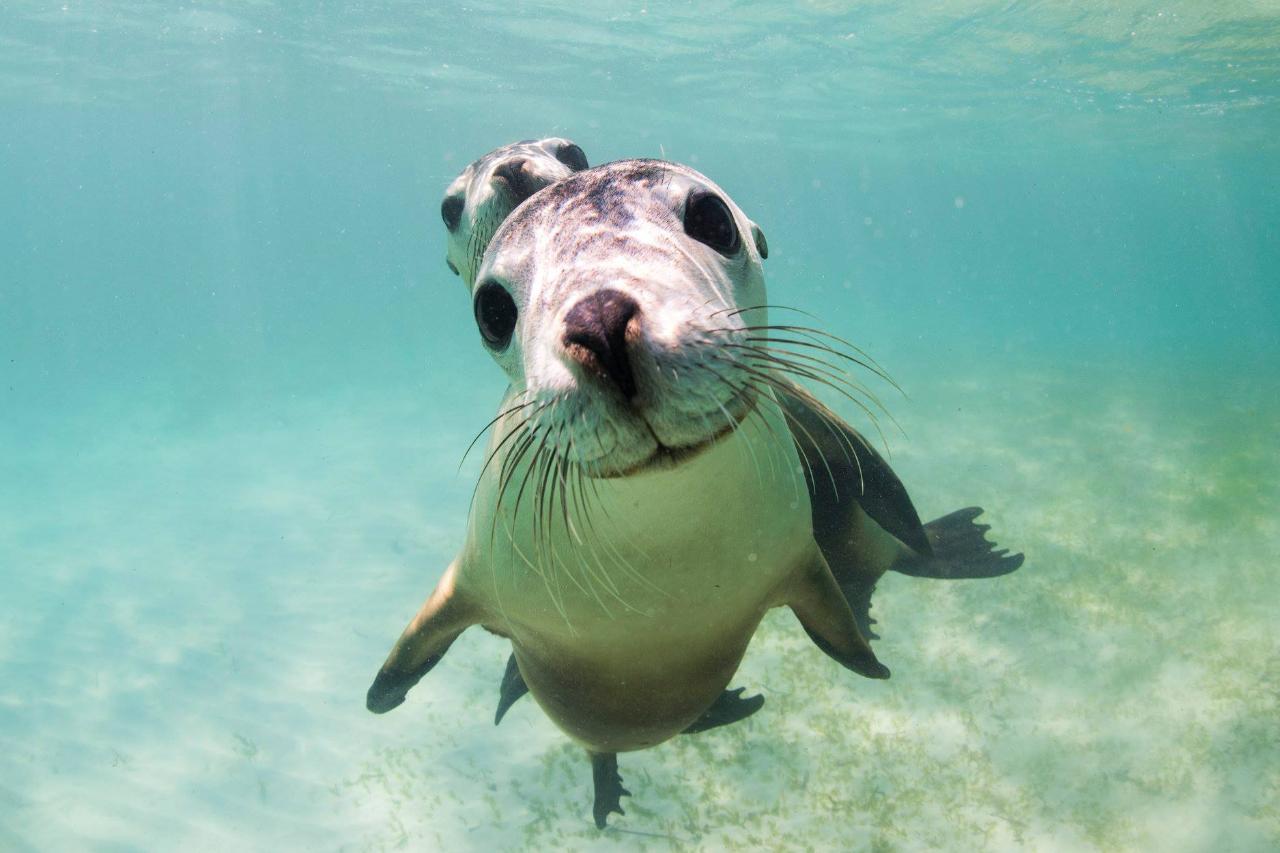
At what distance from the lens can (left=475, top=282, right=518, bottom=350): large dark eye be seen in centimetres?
177

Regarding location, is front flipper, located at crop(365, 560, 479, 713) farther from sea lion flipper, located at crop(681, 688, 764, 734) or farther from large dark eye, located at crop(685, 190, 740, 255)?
large dark eye, located at crop(685, 190, 740, 255)

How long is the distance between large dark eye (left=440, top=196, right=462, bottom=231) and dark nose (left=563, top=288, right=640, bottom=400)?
2.04 meters

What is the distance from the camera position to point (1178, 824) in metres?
4.74

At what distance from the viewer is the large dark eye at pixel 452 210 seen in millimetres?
3082

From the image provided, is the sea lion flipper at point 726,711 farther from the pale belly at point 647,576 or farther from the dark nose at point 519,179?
the dark nose at point 519,179

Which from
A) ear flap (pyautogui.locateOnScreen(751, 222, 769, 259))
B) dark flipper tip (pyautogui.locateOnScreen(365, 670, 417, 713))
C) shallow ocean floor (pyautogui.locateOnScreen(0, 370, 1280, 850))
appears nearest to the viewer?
ear flap (pyautogui.locateOnScreen(751, 222, 769, 259))

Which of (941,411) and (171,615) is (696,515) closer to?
(171,615)

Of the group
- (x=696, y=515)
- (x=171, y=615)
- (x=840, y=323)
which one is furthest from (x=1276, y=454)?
(x=840, y=323)

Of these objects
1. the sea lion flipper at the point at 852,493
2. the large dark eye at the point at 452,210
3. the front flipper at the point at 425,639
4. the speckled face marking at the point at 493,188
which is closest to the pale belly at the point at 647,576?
the front flipper at the point at 425,639

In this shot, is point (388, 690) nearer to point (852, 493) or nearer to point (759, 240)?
point (852, 493)

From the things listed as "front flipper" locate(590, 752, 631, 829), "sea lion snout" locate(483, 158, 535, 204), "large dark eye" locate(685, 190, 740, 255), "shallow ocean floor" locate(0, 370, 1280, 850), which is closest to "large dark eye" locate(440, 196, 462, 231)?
"sea lion snout" locate(483, 158, 535, 204)

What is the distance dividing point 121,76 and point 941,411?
26.2m

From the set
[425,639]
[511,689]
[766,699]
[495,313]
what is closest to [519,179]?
[495,313]

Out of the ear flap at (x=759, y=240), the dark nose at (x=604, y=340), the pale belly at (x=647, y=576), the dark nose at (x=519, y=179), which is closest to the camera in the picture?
the dark nose at (x=604, y=340)
